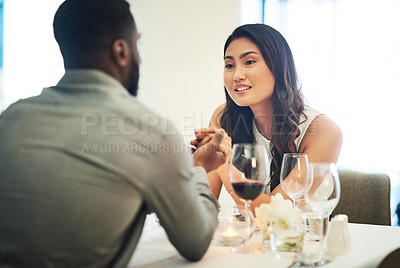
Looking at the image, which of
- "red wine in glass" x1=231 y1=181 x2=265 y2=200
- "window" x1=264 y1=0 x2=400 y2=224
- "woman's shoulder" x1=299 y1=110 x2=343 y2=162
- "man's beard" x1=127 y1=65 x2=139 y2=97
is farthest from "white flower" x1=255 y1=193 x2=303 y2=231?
"window" x1=264 y1=0 x2=400 y2=224

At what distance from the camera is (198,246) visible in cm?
117

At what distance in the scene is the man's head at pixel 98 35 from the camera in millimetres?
1156

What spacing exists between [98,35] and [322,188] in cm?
75

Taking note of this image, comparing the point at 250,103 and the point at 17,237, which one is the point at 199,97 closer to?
the point at 250,103

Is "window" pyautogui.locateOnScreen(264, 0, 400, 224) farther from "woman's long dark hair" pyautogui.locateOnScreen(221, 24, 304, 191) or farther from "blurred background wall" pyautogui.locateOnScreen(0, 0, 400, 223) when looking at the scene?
"woman's long dark hair" pyautogui.locateOnScreen(221, 24, 304, 191)

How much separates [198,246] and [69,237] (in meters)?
0.32

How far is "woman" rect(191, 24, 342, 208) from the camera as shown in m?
2.35

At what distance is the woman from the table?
79 cm

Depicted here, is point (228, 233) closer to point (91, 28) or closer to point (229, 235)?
point (229, 235)

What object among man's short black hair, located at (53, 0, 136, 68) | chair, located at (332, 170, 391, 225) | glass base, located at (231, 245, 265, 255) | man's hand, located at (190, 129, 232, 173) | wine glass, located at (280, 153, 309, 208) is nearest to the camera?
man's short black hair, located at (53, 0, 136, 68)

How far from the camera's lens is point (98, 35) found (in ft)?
3.78

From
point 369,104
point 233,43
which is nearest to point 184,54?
point 369,104

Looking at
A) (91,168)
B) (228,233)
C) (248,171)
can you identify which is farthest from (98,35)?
(228,233)

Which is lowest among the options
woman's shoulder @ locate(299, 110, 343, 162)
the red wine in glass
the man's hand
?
woman's shoulder @ locate(299, 110, 343, 162)
